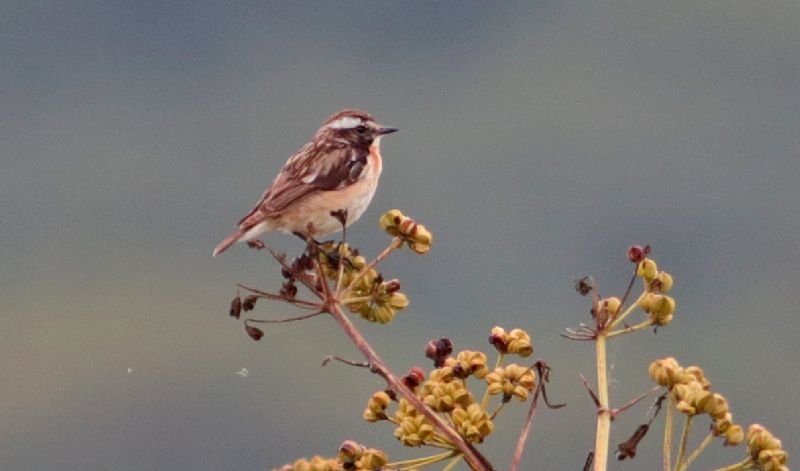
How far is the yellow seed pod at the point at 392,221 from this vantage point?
5652 mm

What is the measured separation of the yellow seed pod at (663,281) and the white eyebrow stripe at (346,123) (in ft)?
14.4

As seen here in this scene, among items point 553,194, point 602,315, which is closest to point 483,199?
point 553,194

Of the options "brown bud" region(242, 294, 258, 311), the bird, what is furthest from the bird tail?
"brown bud" region(242, 294, 258, 311)

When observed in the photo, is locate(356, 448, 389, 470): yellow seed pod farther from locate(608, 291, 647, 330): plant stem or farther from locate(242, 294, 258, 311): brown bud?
locate(242, 294, 258, 311): brown bud

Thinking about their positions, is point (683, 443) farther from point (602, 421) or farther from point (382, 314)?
point (382, 314)

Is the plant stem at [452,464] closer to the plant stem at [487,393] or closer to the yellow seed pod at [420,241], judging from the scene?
the plant stem at [487,393]

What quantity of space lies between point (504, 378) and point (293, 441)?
105 metres

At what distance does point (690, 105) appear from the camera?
7618 inches

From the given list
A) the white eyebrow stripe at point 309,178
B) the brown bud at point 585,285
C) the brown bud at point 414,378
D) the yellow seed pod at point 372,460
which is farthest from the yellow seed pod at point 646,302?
the white eyebrow stripe at point 309,178

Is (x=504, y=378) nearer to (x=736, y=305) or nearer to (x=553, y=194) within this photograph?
(x=736, y=305)

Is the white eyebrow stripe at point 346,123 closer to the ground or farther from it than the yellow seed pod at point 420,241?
farther from it

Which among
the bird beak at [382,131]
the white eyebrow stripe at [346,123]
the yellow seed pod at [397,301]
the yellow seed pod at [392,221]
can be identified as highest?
the white eyebrow stripe at [346,123]

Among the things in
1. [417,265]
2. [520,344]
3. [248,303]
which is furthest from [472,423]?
[417,265]

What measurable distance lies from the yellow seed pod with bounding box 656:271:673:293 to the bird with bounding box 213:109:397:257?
293 centimetres
